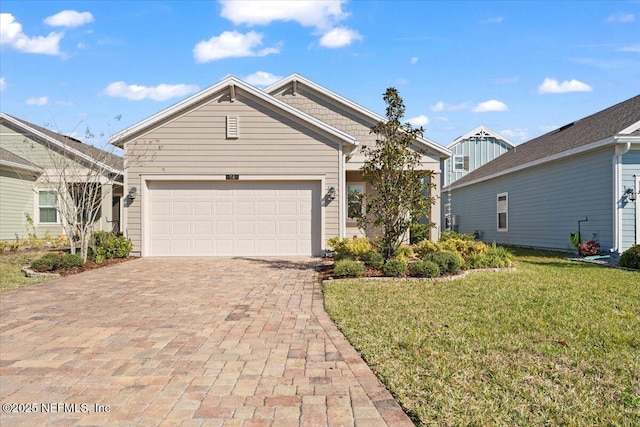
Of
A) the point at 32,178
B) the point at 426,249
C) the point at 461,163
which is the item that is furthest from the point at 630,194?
the point at 32,178

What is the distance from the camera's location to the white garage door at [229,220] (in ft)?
45.4

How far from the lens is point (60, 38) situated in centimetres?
1370

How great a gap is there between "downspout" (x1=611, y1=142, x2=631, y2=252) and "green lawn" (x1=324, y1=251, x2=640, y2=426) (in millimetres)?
5809

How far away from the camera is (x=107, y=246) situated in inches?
494

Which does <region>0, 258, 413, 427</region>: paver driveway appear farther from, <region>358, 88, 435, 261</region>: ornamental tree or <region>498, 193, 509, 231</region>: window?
<region>498, 193, 509, 231</region>: window

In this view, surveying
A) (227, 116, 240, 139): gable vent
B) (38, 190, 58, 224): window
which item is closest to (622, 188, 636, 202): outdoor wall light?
(227, 116, 240, 139): gable vent

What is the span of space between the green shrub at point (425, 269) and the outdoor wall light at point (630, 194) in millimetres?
7838

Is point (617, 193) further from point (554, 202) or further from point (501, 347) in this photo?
point (501, 347)

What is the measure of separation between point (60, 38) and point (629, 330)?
1572cm

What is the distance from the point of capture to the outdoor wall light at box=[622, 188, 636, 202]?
13.1m

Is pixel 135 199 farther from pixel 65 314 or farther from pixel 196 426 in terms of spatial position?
pixel 196 426

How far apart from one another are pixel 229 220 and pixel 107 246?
347cm

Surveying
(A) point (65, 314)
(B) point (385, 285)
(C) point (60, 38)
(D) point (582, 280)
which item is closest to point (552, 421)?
(B) point (385, 285)

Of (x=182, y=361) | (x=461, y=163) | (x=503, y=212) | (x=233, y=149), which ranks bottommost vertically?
(x=182, y=361)
